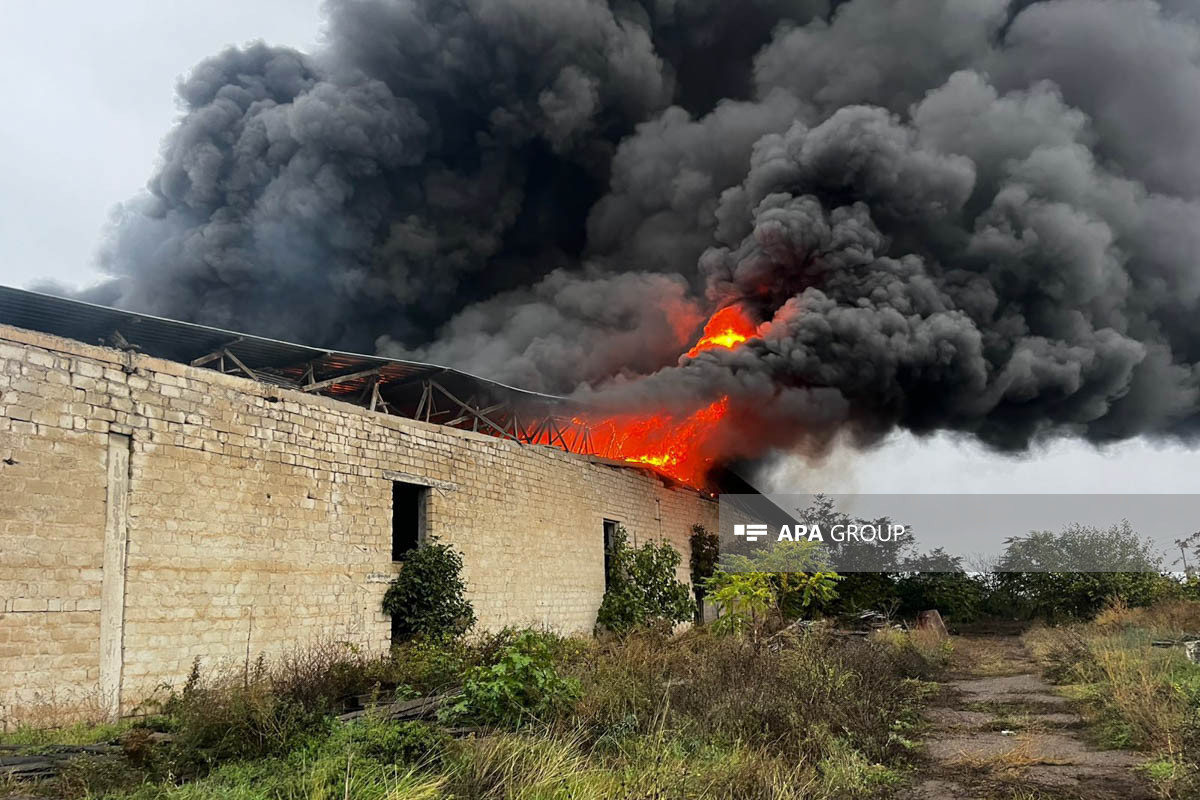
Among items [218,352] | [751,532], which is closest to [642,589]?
[751,532]

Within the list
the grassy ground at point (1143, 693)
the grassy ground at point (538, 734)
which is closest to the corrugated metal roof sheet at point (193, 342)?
the grassy ground at point (538, 734)

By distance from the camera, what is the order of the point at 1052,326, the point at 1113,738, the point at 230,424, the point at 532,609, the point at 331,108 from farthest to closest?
the point at 331,108 < the point at 1052,326 < the point at 532,609 < the point at 230,424 < the point at 1113,738

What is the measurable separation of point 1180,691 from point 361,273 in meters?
22.9

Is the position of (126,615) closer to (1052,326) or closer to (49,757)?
(49,757)

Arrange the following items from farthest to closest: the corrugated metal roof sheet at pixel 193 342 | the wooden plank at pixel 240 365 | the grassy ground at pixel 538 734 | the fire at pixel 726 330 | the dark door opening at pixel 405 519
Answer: the fire at pixel 726 330 < the dark door opening at pixel 405 519 < the wooden plank at pixel 240 365 < the corrugated metal roof sheet at pixel 193 342 < the grassy ground at pixel 538 734

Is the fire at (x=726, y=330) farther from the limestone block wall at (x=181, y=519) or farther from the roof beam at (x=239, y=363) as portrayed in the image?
the roof beam at (x=239, y=363)

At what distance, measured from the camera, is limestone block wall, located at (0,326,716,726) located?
7.38 meters

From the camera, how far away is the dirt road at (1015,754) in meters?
6.14

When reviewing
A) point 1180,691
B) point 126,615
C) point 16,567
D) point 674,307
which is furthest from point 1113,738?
point 674,307

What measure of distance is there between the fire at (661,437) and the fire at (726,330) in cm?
158

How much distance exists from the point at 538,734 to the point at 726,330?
1415 cm

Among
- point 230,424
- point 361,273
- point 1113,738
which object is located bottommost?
point 1113,738

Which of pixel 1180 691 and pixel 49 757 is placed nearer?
pixel 49 757

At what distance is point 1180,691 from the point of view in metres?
8.20
